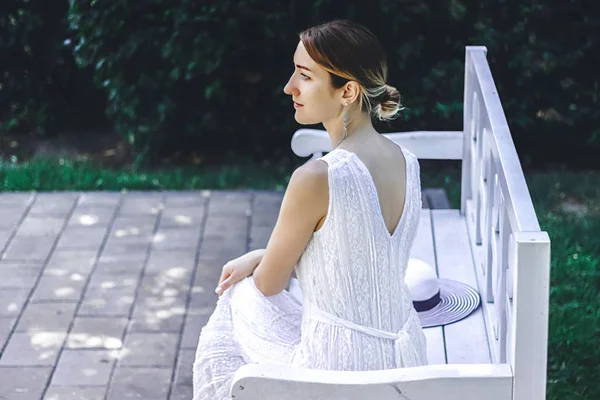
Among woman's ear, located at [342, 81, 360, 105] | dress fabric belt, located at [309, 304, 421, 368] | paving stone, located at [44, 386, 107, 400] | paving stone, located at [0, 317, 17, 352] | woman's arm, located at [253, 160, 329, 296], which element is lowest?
paving stone, located at [0, 317, 17, 352]

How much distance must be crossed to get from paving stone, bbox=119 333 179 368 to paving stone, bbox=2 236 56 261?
1.05 m

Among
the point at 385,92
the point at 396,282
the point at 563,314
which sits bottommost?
the point at 563,314

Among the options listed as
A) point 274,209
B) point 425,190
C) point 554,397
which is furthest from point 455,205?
point 554,397

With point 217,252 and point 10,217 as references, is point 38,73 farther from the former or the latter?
point 217,252

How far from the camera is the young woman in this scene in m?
2.71

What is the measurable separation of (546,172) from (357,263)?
4.55m

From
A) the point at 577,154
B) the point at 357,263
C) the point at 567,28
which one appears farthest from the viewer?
the point at 577,154

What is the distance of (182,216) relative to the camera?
593 centimetres

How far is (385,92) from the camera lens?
9.41ft

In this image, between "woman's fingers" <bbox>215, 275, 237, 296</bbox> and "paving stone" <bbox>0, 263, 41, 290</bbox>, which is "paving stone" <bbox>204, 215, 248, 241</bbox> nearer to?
"paving stone" <bbox>0, 263, 41, 290</bbox>

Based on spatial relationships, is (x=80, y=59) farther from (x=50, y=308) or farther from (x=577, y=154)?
(x=577, y=154)

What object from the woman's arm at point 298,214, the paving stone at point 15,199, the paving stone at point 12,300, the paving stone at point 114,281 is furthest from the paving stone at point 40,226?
the woman's arm at point 298,214

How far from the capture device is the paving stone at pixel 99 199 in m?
6.11

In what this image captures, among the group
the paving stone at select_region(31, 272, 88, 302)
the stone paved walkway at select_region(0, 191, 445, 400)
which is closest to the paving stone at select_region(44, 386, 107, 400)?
the stone paved walkway at select_region(0, 191, 445, 400)
